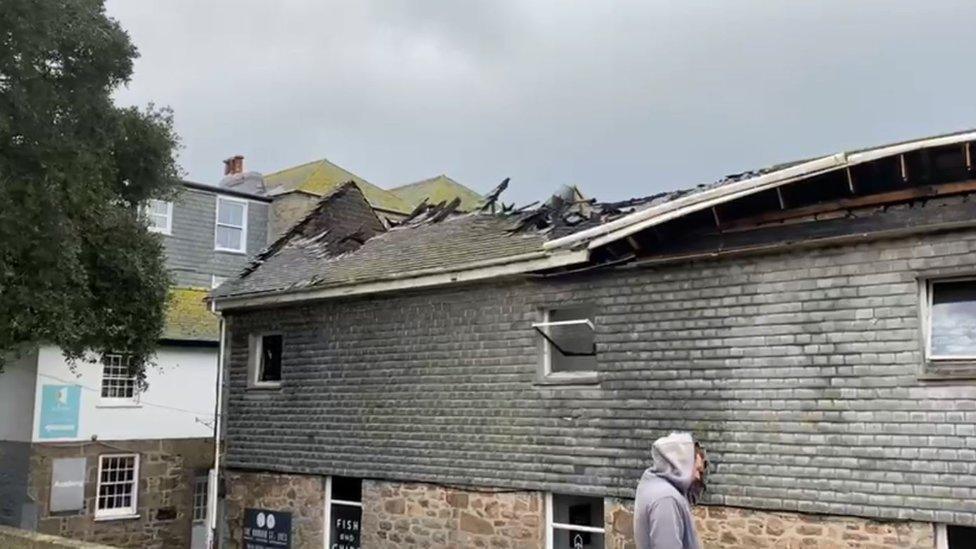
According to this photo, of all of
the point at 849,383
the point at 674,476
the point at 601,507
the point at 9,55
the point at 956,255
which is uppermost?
the point at 9,55

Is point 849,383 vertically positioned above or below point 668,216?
below

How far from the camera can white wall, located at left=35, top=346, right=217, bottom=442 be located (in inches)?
699

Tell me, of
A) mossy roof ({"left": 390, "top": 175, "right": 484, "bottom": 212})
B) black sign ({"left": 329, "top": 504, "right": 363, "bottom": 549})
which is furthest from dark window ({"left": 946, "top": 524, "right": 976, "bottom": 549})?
mossy roof ({"left": 390, "top": 175, "right": 484, "bottom": 212})

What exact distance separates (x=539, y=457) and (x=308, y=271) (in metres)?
6.06

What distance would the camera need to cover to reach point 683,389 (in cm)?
991

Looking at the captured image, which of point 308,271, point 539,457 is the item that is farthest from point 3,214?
point 539,457

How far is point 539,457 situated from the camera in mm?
11117

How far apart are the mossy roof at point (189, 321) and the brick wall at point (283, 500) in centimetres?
498

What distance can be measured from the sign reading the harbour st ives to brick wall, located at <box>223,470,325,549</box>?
4.80 metres

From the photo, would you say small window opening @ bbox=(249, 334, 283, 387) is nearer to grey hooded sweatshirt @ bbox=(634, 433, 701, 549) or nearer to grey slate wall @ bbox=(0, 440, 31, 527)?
grey slate wall @ bbox=(0, 440, 31, 527)

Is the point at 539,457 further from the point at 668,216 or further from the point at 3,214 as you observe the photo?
the point at 3,214

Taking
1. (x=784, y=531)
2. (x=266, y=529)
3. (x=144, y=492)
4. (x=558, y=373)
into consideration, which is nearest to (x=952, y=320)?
(x=784, y=531)

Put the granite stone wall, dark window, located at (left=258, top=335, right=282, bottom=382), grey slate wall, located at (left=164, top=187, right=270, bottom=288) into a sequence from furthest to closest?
grey slate wall, located at (left=164, top=187, right=270, bottom=288)
dark window, located at (left=258, top=335, right=282, bottom=382)
the granite stone wall

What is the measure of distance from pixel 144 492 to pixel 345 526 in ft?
25.4
